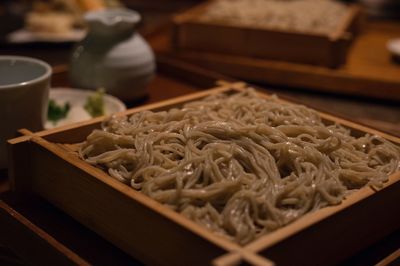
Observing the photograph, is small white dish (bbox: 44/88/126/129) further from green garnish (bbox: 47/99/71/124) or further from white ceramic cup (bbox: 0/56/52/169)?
white ceramic cup (bbox: 0/56/52/169)

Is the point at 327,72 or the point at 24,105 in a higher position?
the point at 24,105

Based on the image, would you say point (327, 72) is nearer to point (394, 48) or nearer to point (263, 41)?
point (263, 41)

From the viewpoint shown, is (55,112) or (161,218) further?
(55,112)

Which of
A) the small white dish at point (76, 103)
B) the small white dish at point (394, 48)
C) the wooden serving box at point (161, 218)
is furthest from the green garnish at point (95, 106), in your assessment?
the small white dish at point (394, 48)

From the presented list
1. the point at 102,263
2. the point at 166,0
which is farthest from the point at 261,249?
the point at 166,0

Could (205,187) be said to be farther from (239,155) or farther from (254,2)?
(254,2)

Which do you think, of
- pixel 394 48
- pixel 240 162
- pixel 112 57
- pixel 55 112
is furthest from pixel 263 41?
pixel 240 162

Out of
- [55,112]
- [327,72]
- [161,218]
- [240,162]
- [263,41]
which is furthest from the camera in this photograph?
[263,41]
